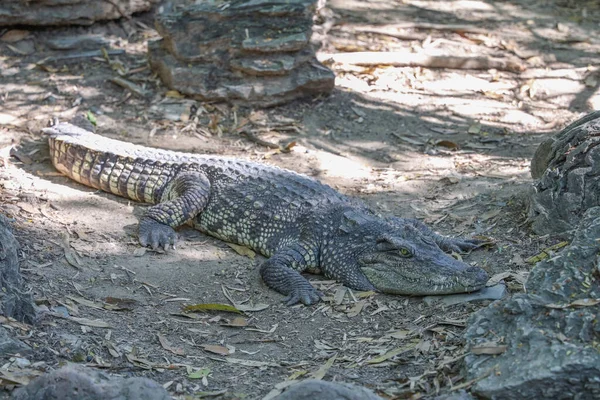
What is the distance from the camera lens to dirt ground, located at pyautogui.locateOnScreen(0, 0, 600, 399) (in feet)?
13.4

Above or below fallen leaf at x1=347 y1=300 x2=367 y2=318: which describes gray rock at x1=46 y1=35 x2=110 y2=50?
above

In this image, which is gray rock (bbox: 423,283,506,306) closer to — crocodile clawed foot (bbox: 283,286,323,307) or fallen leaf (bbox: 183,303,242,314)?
crocodile clawed foot (bbox: 283,286,323,307)

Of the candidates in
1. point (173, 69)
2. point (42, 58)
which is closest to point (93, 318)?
point (173, 69)

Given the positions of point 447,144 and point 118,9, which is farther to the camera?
point 118,9

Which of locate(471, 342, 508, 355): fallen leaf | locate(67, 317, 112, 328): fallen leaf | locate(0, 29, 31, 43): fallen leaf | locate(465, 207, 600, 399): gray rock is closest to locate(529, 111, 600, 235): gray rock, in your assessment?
locate(465, 207, 600, 399): gray rock

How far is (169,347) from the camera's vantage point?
426 centimetres

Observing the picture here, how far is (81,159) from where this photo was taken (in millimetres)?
6477

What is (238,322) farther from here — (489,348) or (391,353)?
(489,348)

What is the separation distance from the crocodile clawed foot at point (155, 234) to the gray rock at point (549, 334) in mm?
2615

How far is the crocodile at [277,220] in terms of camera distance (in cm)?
512

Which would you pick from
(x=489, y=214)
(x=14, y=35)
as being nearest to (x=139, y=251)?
(x=489, y=214)

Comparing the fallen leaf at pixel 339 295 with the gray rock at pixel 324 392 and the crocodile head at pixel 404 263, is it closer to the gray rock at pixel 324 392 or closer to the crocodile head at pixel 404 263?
the crocodile head at pixel 404 263

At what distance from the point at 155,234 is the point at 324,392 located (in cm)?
281

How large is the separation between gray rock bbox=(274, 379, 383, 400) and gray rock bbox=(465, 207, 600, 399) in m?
0.53
